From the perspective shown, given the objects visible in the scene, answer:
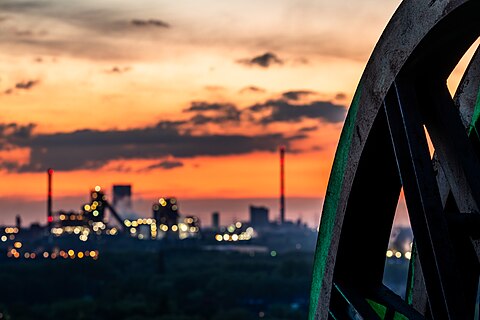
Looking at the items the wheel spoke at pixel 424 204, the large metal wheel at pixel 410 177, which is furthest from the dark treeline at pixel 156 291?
the wheel spoke at pixel 424 204

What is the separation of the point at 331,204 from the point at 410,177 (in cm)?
61

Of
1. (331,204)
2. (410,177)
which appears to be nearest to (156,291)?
(331,204)

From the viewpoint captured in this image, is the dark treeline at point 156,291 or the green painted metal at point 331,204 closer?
the green painted metal at point 331,204

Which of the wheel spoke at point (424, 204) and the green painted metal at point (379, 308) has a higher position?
the wheel spoke at point (424, 204)

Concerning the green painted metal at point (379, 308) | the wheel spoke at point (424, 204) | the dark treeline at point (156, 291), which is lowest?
the dark treeline at point (156, 291)

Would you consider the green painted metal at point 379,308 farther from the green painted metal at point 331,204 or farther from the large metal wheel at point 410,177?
the green painted metal at point 331,204

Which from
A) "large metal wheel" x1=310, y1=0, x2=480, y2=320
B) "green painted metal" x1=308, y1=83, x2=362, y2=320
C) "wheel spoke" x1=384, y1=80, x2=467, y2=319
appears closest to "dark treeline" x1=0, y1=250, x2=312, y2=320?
"green painted metal" x1=308, y1=83, x2=362, y2=320

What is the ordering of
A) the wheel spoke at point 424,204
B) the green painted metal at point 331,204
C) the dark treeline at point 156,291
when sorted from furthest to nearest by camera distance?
1. the dark treeline at point 156,291
2. the green painted metal at point 331,204
3. the wheel spoke at point 424,204

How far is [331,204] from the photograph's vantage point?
4.82 meters

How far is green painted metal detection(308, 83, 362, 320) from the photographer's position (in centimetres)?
465

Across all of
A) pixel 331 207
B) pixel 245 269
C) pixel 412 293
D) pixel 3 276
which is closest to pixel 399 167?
pixel 331 207

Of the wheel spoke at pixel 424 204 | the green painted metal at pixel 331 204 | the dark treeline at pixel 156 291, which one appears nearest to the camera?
the wheel spoke at pixel 424 204

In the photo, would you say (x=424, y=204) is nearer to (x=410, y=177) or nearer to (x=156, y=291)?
(x=410, y=177)

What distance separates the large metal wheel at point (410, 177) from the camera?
13.3ft
